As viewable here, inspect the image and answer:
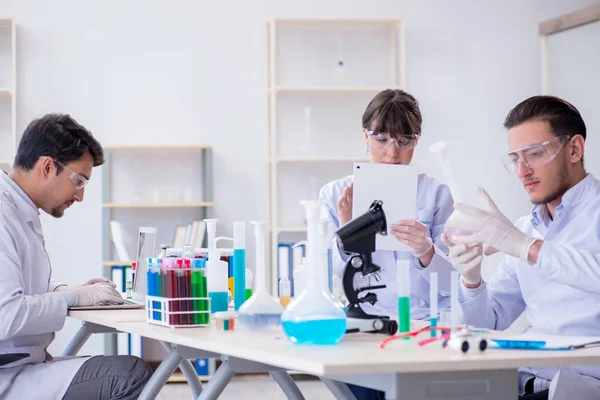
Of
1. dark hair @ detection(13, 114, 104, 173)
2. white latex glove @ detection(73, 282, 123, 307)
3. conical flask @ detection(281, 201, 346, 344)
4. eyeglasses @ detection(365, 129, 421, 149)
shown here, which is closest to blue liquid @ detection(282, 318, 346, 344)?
conical flask @ detection(281, 201, 346, 344)

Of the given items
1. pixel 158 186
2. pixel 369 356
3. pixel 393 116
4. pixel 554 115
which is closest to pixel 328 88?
pixel 158 186

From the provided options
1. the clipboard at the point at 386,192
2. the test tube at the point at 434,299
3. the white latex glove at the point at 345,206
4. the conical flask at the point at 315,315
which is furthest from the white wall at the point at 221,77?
the conical flask at the point at 315,315

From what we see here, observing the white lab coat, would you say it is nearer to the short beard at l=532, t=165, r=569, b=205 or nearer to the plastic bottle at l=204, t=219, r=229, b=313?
the plastic bottle at l=204, t=219, r=229, b=313

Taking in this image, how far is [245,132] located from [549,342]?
12.5ft

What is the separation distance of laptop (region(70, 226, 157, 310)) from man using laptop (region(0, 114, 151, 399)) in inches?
1.5

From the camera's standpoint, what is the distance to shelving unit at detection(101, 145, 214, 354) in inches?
210

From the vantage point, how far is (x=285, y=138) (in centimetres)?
545

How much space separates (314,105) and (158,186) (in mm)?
1103

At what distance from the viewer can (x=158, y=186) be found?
5387 mm

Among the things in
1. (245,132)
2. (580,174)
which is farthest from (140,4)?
(580,174)

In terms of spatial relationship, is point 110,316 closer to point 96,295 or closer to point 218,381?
point 96,295

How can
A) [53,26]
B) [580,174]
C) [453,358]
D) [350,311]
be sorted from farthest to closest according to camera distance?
[53,26] < [580,174] < [350,311] < [453,358]

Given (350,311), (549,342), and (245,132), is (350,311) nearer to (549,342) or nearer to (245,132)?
(549,342)

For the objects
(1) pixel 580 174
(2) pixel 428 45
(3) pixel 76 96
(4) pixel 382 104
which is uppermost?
(2) pixel 428 45
